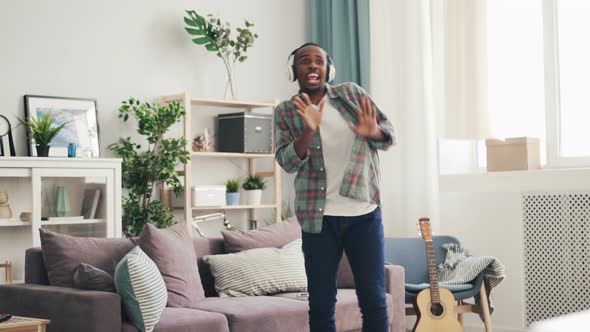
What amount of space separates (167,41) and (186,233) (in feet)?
5.63

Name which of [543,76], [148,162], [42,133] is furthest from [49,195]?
[543,76]

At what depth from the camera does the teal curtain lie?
5848 mm

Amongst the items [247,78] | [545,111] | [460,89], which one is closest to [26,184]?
[247,78]

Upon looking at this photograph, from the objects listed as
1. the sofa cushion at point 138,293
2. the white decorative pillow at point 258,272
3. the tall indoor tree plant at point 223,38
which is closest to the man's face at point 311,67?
the sofa cushion at point 138,293

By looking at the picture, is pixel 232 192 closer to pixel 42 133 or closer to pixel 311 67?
pixel 42 133

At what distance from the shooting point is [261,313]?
148 inches

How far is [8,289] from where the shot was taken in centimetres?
363

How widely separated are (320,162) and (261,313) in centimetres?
110

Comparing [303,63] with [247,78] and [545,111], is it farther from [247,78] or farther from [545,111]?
[247,78]

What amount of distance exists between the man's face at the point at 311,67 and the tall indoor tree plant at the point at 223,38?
8.35 ft

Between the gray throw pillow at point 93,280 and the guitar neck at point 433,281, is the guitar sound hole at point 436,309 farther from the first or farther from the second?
the gray throw pillow at point 93,280

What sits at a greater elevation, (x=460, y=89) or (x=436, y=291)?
(x=460, y=89)

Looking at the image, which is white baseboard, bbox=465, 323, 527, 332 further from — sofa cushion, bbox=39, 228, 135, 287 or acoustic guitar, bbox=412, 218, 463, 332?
sofa cushion, bbox=39, 228, 135, 287

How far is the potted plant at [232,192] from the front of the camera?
5.49 metres
